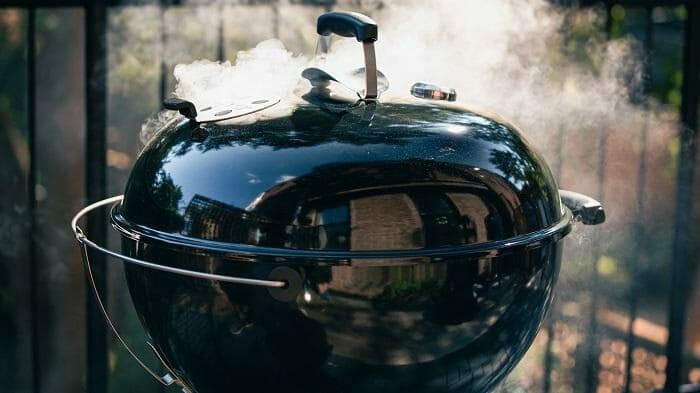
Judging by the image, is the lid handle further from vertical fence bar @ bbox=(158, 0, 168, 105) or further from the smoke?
vertical fence bar @ bbox=(158, 0, 168, 105)

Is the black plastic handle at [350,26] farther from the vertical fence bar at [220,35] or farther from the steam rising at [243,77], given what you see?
the vertical fence bar at [220,35]

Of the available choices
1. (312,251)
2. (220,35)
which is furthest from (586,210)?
(220,35)

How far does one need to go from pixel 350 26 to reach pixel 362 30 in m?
0.05

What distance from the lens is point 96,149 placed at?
3.32 meters

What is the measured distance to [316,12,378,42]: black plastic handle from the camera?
1.67m

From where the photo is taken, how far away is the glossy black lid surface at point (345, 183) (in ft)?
4.68

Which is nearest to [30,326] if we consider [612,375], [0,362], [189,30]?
[0,362]

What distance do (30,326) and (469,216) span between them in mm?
2501

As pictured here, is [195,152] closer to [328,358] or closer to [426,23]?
[328,358]

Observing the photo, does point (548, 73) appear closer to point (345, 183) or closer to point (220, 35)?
point (220, 35)

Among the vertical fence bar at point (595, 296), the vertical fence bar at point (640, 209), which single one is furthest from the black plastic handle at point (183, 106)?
the vertical fence bar at point (640, 209)

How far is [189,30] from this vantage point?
343 cm

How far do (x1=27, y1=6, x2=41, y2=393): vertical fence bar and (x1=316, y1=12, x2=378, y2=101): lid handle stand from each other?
6.32 feet

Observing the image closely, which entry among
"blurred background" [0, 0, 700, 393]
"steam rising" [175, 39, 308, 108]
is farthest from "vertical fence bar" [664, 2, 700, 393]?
"steam rising" [175, 39, 308, 108]
